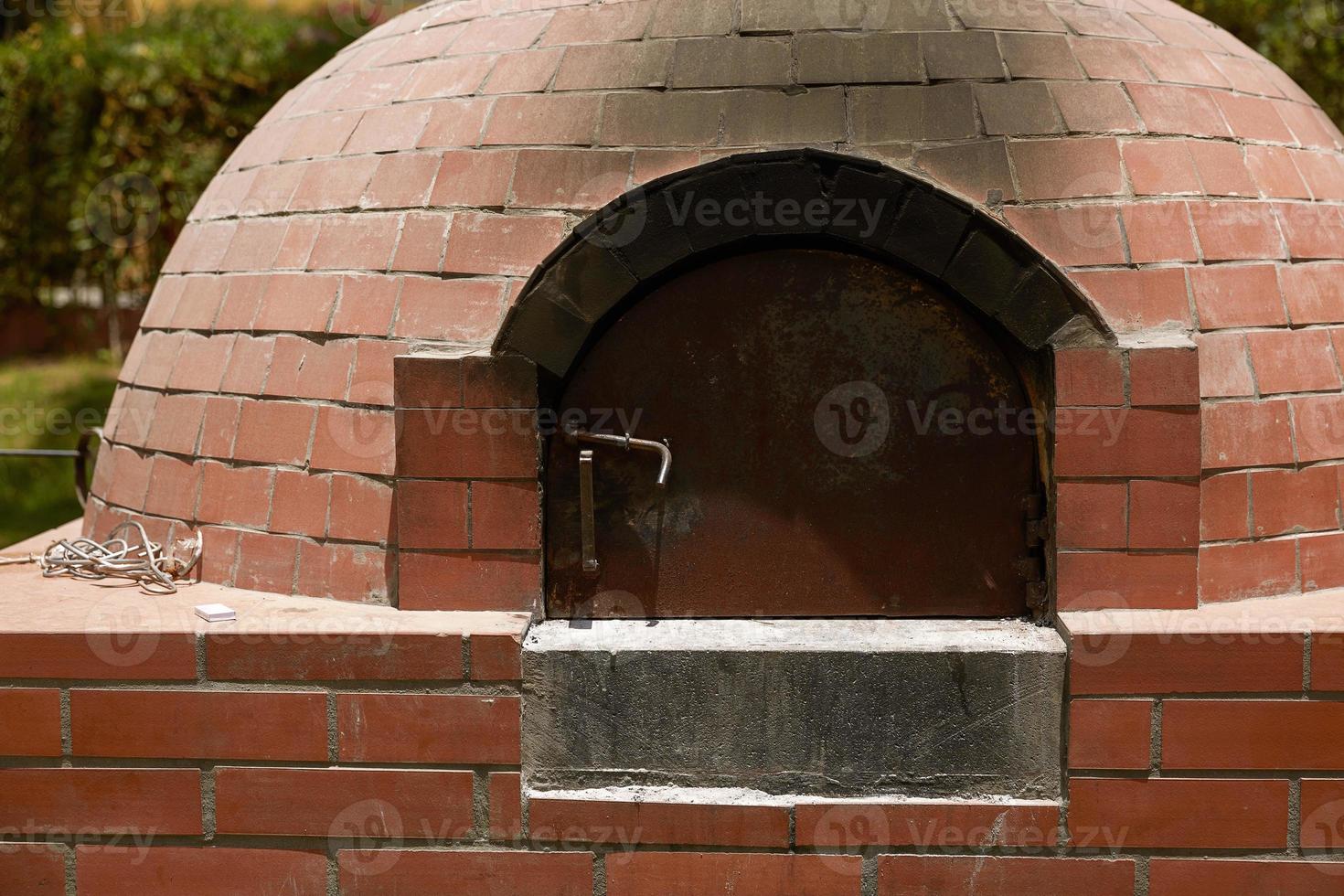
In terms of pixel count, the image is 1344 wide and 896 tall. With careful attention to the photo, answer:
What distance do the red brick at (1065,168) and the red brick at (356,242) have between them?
175cm

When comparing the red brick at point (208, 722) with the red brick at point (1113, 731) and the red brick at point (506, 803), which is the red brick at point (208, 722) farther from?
the red brick at point (1113, 731)

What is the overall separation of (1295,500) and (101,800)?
3.33 metres

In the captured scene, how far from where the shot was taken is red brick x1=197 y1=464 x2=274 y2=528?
328 centimetres

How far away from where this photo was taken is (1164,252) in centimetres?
A: 304

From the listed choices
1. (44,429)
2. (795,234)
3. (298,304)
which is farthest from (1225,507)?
(44,429)

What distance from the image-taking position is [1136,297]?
117 inches

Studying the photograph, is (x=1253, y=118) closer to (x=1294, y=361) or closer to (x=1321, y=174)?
(x=1321, y=174)

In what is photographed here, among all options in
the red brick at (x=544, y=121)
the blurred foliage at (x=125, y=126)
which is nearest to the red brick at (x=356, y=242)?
the red brick at (x=544, y=121)

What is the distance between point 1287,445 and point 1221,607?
0.52m

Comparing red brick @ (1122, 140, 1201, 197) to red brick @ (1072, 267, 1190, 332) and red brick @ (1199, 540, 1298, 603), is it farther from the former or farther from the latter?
red brick @ (1199, 540, 1298, 603)

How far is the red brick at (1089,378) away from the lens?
2824 mm

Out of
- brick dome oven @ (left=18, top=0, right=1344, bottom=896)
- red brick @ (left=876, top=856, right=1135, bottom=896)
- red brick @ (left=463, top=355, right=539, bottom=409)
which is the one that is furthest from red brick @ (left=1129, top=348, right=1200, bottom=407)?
red brick @ (left=463, top=355, right=539, bottom=409)

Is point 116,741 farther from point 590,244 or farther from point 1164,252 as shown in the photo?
point 1164,252

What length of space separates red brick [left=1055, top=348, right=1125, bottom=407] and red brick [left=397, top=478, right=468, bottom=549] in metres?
1.56
